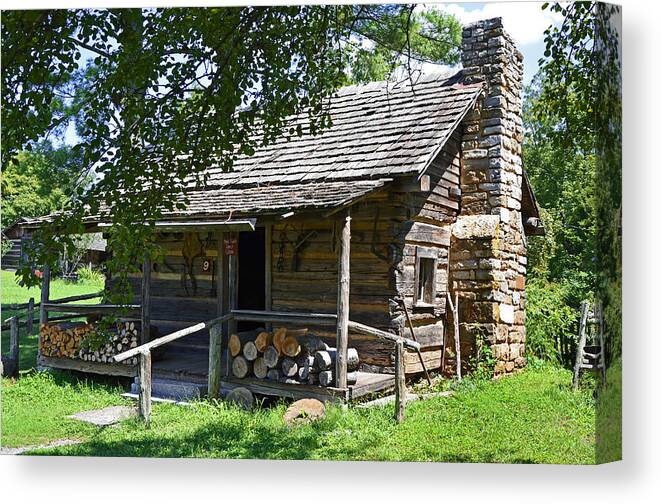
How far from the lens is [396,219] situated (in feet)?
25.4

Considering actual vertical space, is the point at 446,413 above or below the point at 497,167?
below

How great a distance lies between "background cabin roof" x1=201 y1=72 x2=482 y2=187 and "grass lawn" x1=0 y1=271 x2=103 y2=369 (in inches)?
71.3

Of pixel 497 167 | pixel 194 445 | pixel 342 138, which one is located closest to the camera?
pixel 194 445

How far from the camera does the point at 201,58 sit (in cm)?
602

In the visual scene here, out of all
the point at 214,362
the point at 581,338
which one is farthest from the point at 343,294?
the point at 581,338

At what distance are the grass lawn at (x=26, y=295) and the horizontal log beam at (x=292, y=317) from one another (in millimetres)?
1580

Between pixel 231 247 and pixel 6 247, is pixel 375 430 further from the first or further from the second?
pixel 6 247

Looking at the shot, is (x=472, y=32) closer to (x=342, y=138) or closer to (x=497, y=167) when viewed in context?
(x=497, y=167)

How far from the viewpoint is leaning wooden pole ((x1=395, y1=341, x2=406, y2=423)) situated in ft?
21.4

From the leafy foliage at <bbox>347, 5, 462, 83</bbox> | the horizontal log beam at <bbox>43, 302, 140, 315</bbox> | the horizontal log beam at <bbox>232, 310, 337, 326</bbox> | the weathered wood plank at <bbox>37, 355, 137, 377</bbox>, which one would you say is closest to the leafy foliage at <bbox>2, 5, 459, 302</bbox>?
the leafy foliage at <bbox>347, 5, 462, 83</bbox>

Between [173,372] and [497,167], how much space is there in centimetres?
419

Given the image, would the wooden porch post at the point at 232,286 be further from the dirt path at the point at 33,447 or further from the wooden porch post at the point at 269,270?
the dirt path at the point at 33,447

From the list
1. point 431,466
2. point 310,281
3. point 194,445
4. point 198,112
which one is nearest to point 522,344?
point 431,466

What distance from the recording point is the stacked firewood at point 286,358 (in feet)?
23.0
